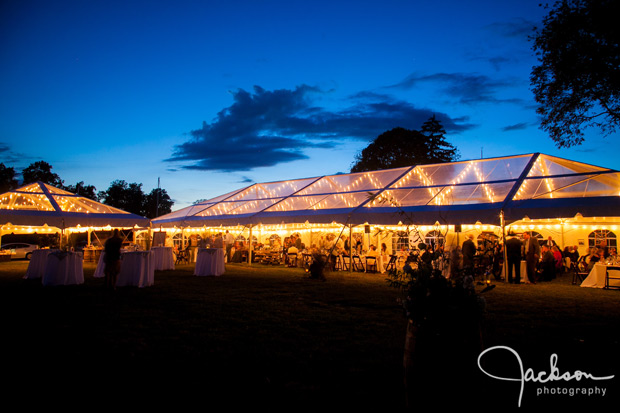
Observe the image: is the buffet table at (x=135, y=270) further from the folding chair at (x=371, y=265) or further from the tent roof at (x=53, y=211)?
the tent roof at (x=53, y=211)

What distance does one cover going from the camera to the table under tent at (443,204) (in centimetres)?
1338

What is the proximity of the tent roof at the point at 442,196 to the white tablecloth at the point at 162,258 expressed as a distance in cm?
307

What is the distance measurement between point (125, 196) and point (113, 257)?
42969 millimetres

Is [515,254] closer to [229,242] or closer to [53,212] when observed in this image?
[229,242]

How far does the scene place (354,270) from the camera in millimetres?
18156

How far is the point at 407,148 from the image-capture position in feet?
122

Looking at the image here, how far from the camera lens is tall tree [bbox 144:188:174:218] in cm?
5283

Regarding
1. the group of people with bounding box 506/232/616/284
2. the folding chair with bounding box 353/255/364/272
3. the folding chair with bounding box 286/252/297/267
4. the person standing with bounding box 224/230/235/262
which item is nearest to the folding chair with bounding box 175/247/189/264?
the person standing with bounding box 224/230/235/262

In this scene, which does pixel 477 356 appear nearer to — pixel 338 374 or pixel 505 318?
pixel 338 374

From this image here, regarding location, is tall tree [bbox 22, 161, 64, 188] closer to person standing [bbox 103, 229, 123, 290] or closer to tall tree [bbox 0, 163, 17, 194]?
tall tree [bbox 0, 163, 17, 194]

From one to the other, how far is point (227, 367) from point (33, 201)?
1966cm

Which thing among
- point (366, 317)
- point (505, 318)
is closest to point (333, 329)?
point (366, 317)

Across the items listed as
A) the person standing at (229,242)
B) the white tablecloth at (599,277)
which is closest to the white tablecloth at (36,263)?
the person standing at (229,242)

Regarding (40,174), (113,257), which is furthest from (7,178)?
(113,257)
